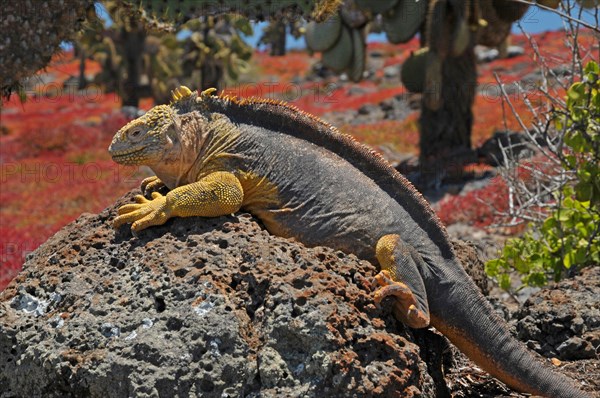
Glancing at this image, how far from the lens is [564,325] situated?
548cm

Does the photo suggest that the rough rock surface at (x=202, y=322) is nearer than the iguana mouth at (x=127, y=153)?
Yes

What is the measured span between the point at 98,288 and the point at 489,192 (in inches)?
418

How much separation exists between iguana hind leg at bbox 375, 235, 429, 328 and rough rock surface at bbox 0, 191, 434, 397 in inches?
3.2

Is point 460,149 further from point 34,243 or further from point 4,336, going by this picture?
point 4,336

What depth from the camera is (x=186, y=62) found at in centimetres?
3048

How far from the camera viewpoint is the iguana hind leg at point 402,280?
4164mm

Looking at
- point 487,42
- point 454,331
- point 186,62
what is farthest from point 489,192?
point 186,62

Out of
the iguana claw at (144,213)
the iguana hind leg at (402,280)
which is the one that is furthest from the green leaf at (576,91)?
the iguana claw at (144,213)

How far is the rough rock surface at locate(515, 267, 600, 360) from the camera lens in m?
5.34

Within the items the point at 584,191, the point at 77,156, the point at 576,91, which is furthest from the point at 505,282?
the point at 77,156

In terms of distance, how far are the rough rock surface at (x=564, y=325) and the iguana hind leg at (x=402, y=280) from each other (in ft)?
5.04

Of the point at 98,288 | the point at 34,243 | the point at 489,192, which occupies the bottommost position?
the point at 34,243

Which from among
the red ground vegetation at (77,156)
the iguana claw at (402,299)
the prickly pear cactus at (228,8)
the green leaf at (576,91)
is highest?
the prickly pear cactus at (228,8)

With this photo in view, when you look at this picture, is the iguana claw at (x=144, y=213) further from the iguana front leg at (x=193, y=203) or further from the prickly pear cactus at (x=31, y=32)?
the prickly pear cactus at (x=31, y=32)
